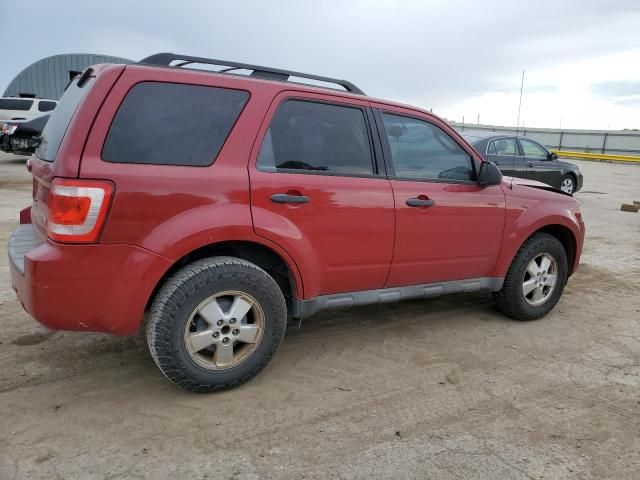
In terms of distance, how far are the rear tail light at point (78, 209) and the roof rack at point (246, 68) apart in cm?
88

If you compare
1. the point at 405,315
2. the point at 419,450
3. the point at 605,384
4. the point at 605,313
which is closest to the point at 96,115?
the point at 419,450

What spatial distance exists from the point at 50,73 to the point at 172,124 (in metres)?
42.9

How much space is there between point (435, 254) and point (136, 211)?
2.19 m

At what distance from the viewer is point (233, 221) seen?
9.55ft

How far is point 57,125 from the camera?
3012mm

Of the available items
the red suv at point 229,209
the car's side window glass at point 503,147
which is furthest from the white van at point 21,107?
the red suv at point 229,209

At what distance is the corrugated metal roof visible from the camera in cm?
3872

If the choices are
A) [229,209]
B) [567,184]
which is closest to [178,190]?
[229,209]

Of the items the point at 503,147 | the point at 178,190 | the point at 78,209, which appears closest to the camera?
the point at 78,209

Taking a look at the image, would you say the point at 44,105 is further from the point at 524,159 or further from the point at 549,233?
the point at 549,233

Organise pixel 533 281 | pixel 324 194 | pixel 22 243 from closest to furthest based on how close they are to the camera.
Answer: pixel 22 243
pixel 324 194
pixel 533 281

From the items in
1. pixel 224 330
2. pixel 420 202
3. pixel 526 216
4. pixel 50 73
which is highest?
pixel 50 73

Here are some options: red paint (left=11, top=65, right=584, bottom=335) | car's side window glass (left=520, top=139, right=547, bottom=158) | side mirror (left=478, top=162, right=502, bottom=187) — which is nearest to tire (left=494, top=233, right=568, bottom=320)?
red paint (left=11, top=65, right=584, bottom=335)

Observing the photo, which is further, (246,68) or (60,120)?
(246,68)
